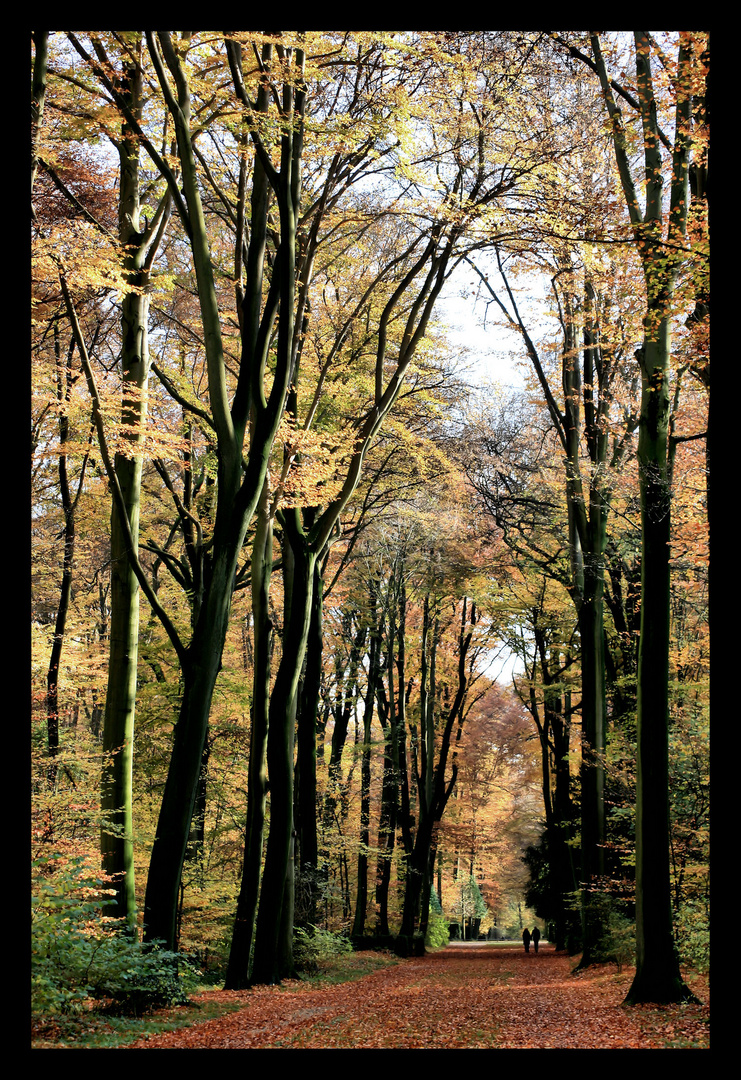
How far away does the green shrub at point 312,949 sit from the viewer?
1236cm

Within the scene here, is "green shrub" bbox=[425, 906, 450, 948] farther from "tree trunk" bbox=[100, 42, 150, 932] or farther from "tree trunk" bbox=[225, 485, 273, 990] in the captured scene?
"tree trunk" bbox=[100, 42, 150, 932]

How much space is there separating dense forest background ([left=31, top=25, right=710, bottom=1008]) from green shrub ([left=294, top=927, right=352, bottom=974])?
0.16 metres

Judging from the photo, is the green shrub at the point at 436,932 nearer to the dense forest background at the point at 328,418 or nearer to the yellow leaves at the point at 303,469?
the dense forest background at the point at 328,418

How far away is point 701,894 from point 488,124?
388 inches

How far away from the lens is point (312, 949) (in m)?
12.8

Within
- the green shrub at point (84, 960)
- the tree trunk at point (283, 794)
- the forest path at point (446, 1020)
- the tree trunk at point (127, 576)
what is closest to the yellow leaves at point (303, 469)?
the tree trunk at point (283, 794)

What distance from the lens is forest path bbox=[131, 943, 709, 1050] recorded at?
572 centimetres

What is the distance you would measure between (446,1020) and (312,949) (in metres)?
6.56

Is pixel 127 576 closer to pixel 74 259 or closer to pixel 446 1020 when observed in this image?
pixel 74 259

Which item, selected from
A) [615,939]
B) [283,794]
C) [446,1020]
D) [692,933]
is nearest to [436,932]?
[615,939]

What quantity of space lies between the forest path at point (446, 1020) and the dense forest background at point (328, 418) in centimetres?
74

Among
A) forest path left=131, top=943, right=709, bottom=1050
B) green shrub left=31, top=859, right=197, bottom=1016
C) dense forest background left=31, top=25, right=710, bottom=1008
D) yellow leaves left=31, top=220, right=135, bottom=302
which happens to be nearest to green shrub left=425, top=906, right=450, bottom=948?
dense forest background left=31, top=25, right=710, bottom=1008
